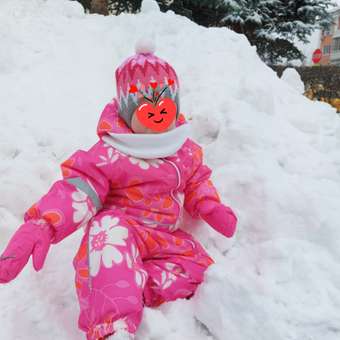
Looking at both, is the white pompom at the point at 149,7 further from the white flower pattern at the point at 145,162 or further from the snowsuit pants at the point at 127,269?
the snowsuit pants at the point at 127,269

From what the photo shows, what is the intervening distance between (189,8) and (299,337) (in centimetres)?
545

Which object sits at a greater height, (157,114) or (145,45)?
(145,45)

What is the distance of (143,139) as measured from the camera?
1.73 meters

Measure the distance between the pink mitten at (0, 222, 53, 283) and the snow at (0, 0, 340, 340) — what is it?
315mm

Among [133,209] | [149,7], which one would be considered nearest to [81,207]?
[133,209]

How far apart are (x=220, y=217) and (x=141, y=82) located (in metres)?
0.67

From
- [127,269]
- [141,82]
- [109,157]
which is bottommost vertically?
[127,269]

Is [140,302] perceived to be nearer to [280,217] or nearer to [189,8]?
[280,217]

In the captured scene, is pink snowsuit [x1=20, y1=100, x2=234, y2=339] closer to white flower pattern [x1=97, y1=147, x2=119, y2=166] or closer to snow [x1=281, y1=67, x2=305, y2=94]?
white flower pattern [x1=97, y1=147, x2=119, y2=166]

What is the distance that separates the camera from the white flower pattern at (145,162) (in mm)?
1735

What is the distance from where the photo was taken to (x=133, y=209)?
5.70ft

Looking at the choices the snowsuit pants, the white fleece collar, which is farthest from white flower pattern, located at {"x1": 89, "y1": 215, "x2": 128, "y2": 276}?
the white fleece collar

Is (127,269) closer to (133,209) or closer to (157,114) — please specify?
(133,209)

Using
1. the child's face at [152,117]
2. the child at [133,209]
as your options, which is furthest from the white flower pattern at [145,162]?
the child's face at [152,117]
